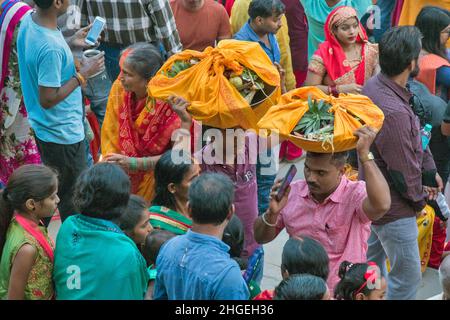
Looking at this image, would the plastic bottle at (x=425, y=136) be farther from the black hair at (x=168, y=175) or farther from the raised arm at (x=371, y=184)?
the black hair at (x=168, y=175)

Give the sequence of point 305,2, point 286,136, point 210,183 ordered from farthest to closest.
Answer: point 305,2 < point 286,136 < point 210,183

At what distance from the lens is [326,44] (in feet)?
21.9

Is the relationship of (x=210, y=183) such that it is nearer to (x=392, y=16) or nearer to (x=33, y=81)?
(x=33, y=81)

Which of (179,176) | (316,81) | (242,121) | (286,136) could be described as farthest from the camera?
(316,81)

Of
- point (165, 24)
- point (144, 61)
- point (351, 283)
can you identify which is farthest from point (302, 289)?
point (165, 24)

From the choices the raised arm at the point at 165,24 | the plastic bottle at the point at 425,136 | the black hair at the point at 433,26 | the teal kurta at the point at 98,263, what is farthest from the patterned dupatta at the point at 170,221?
the black hair at the point at 433,26

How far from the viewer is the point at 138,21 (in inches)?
269

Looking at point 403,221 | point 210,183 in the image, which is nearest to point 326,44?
point 403,221

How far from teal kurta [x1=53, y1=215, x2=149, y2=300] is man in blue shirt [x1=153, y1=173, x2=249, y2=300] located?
151 millimetres

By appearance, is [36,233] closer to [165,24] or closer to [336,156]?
[336,156]

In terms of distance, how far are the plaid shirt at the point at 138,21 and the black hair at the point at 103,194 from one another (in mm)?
2740

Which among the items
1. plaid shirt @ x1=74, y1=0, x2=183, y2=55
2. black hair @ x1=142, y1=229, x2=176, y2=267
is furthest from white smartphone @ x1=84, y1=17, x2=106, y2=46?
black hair @ x1=142, y1=229, x2=176, y2=267

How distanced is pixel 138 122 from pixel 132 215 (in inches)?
38.9

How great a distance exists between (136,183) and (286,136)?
1.38 metres
